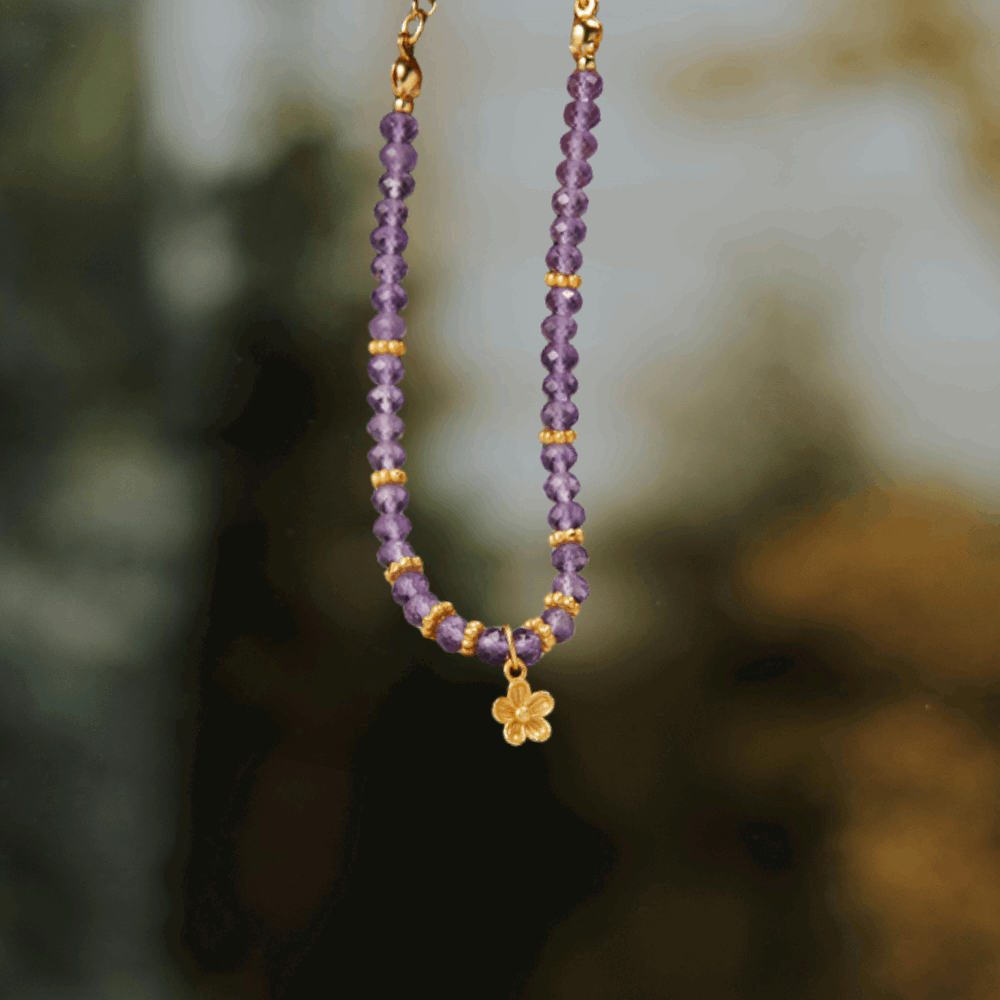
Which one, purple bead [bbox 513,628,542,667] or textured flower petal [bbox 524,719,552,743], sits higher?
purple bead [bbox 513,628,542,667]

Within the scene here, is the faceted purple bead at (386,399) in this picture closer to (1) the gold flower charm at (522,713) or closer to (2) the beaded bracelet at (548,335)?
(2) the beaded bracelet at (548,335)

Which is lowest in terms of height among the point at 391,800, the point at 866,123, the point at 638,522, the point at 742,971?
the point at 742,971

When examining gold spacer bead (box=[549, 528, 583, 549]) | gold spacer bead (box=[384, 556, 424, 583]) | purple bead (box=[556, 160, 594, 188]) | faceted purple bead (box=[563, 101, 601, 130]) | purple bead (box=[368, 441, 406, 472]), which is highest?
faceted purple bead (box=[563, 101, 601, 130])

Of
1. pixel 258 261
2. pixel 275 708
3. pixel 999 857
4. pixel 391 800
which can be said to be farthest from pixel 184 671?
pixel 999 857

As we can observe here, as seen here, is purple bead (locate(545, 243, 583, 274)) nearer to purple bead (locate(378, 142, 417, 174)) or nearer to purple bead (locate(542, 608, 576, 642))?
purple bead (locate(378, 142, 417, 174))

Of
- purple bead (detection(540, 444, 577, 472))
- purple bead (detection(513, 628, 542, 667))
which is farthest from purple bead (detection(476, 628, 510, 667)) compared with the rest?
purple bead (detection(540, 444, 577, 472))

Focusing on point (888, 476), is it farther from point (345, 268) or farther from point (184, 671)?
point (184, 671)

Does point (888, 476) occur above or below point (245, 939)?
above

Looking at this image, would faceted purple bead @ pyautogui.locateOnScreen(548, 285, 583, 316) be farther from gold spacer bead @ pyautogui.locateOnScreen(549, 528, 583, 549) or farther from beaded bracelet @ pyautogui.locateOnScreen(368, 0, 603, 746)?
gold spacer bead @ pyautogui.locateOnScreen(549, 528, 583, 549)
